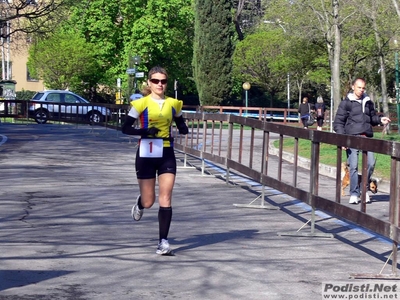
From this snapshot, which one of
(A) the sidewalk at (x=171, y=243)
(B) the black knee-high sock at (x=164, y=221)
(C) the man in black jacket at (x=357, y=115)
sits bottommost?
(A) the sidewalk at (x=171, y=243)

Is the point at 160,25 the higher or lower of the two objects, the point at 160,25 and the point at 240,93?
the higher

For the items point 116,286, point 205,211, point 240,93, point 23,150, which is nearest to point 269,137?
point 205,211

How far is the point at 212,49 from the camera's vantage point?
65.6 m

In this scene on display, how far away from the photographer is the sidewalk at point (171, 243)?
7074mm

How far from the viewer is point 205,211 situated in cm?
1194

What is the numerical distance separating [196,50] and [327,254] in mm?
57796

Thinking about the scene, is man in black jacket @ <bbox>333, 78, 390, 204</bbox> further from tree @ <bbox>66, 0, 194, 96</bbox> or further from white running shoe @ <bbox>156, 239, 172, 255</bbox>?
tree @ <bbox>66, 0, 194, 96</bbox>

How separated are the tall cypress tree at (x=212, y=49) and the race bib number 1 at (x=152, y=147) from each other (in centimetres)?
5682

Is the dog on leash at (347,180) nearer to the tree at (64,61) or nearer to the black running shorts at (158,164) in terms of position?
the black running shorts at (158,164)

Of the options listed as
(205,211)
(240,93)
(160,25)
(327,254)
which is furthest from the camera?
(240,93)

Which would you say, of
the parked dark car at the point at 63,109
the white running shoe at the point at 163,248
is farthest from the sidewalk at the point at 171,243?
the parked dark car at the point at 63,109

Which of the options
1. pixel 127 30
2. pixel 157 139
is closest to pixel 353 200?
pixel 157 139

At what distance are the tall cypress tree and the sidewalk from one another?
50.0 metres

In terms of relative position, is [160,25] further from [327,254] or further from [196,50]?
[327,254]
